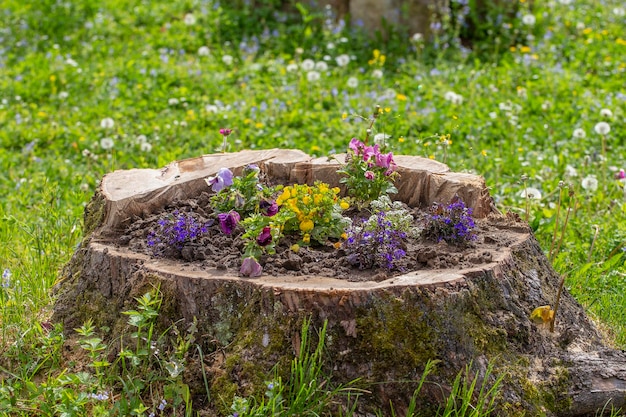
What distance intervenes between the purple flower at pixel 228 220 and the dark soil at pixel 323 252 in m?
0.06

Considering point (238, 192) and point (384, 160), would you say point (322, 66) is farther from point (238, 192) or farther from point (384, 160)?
point (238, 192)

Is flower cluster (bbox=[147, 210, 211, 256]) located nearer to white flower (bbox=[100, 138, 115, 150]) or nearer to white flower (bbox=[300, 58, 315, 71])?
white flower (bbox=[100, 138, 115, 150])

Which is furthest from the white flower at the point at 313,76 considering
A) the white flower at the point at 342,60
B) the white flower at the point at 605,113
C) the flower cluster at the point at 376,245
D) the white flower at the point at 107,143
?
the flower cluster at the point at 376,245

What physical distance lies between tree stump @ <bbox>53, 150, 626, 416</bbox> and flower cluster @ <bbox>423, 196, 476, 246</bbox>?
0.44 feet

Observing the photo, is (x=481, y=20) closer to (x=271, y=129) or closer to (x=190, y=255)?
(x=271, y=129)

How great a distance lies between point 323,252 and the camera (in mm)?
3678

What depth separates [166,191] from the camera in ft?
13.5

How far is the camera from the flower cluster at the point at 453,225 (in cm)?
368

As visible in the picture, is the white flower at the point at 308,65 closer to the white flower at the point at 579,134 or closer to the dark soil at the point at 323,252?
the white flower at the point at 579,134

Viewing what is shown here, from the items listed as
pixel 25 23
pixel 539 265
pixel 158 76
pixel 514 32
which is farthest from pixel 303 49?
pixel 539 265

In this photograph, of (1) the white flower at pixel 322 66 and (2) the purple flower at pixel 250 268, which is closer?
(2) the purple flower at pixel 250 268

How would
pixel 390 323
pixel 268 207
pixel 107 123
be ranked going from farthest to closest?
pixel 107 123
pixel 268 207
pixel 390 323

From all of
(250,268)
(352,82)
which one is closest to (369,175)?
(250,268)

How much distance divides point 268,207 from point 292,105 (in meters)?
3.55
